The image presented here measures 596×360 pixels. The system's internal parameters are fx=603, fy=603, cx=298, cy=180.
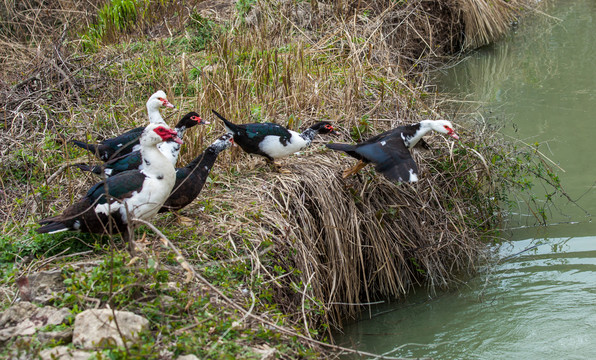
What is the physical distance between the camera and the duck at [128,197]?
3.48 metres

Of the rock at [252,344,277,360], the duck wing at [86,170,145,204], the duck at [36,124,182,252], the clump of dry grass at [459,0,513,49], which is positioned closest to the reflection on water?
the rock at [252,344,277,360]

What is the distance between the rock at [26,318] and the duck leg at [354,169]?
228 centimetres

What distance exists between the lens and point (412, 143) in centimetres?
451

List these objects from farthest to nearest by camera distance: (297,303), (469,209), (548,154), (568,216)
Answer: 1. (548,154)
2. (568,216)
3. (469,209)
4. (297,303)

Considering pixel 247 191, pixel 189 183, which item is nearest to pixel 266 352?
pixel 189 183

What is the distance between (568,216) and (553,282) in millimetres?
1151

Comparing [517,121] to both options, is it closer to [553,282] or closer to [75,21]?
[553,282]

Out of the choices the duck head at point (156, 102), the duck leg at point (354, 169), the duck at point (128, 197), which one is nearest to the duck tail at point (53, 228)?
the duck at point (128, 197)

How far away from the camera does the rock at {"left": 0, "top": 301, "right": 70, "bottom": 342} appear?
2.87 m

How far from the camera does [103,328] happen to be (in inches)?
106

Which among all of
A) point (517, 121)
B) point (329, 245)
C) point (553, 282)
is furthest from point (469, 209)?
point (517, 121)

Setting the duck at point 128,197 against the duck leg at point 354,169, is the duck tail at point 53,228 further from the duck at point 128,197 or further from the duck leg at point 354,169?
the duck leg at point 354,169

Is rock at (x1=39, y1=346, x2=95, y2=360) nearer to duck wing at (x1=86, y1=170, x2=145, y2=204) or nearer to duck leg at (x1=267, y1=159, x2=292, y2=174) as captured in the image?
duck wing at (x1=86, y1=170, x2=145, y2=204)

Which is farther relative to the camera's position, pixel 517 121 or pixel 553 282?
pixel 517 121
